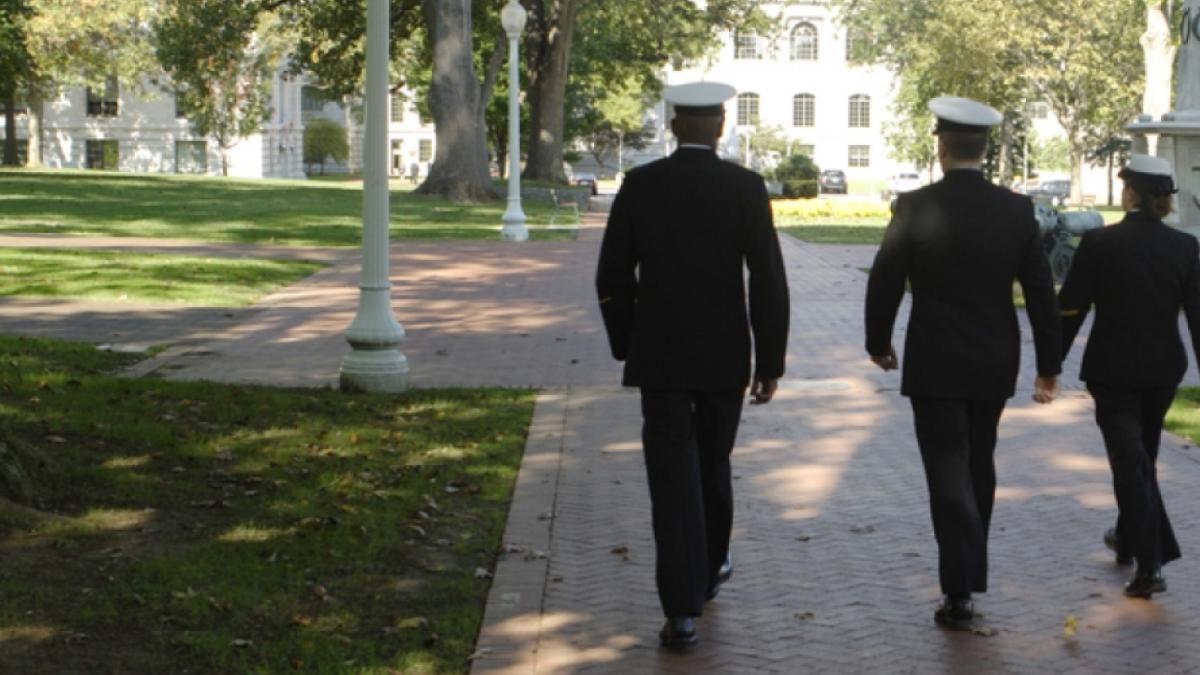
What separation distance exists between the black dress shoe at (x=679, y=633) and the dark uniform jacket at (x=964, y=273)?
1096 millimetres

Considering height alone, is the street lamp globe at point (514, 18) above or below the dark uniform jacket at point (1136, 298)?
above

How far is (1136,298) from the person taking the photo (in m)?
6.95

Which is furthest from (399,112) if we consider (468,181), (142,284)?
(142,284)

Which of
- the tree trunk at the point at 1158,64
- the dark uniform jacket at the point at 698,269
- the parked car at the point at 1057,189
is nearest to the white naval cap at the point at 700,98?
the dark uniform jacket at the point at 698,269

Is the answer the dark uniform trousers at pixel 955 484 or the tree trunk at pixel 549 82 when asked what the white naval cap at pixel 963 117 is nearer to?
the dark uniform trousers at pixel 955 484

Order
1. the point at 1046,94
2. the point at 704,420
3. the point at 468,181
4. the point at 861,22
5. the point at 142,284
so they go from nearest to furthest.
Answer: the point at 704,420
the point at 142,284
the point at 468,181
the point at 1046,94
the point at 861,22

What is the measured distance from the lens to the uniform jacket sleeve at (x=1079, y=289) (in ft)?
23.1

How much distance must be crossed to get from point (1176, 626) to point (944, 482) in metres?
0.99

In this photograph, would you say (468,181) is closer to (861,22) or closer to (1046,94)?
(1046,94)

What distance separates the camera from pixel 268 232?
101ft

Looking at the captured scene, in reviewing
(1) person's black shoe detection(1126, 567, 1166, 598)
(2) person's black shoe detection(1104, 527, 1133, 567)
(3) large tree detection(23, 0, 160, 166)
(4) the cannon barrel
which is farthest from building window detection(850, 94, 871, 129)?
(1) person's black shoe detection(1126, 567, 1166, 598)

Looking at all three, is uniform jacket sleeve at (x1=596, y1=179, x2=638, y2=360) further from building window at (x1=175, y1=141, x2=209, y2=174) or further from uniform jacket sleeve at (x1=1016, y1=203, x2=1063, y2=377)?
building window at (x1=175, y1=141, x2=209, y2=174)

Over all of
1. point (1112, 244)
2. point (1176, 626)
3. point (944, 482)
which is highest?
point (1112, 244)

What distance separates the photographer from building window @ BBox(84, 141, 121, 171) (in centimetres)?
9169
